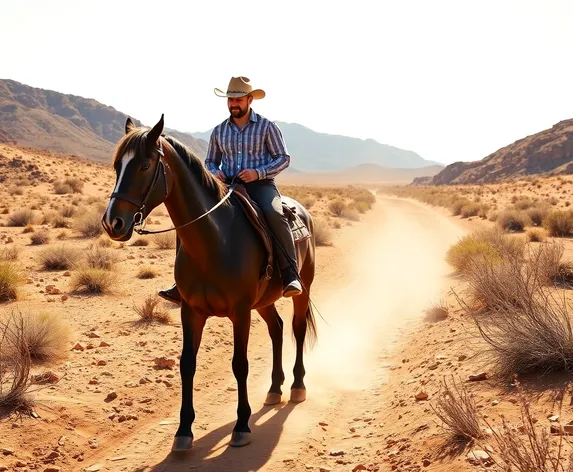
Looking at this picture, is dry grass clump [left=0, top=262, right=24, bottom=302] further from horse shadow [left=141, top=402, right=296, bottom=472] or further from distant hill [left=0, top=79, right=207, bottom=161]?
distant hill [left=0, top=79, right=207, bottom=161]

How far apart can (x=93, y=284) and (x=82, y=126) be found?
580ft

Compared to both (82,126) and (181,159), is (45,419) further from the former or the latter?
(82,126)

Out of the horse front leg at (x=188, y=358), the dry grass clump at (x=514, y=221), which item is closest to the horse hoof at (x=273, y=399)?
the horse front leg at (x=188, y=358)

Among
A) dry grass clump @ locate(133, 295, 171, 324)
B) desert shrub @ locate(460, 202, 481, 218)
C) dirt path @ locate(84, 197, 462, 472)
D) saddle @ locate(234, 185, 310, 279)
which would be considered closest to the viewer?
dirt path @ locate(84, 197, 462, 472)

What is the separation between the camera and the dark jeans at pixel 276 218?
635 cm

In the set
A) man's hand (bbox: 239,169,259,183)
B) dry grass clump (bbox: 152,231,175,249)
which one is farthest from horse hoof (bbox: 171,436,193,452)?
dry grass clump (bbox: 152,231,175,249)

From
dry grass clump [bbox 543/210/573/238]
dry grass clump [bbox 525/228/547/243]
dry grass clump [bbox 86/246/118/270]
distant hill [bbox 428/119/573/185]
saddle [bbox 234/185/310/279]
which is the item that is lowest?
dry grass clump [bbox 86/246/118/270]

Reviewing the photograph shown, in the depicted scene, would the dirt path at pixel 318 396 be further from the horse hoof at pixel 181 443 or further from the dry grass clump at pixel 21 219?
the dry grass clump at pixel 21 219

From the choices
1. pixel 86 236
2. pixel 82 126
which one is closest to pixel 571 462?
pixel 86 236

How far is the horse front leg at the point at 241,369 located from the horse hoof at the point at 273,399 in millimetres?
1068

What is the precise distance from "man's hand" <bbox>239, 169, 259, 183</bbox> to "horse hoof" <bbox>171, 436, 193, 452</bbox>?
268cm

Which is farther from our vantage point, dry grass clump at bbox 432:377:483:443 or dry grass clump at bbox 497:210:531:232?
dry grass clump at bbox 497:210:531:232

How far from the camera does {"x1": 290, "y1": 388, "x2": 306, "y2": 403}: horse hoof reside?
23.4 ft

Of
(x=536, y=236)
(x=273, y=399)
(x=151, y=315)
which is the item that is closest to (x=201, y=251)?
(x=273, y=399)
